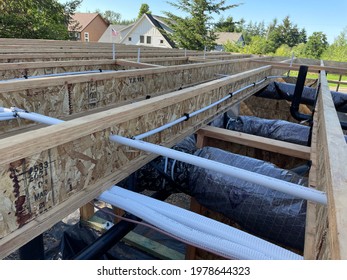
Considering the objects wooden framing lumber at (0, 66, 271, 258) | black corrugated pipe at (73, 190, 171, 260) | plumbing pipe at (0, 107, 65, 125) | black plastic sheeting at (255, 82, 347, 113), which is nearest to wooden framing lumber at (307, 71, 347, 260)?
wooden framing lumber at (0, 66, 271, 258)

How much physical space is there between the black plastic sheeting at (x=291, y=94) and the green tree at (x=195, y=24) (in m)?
19.0

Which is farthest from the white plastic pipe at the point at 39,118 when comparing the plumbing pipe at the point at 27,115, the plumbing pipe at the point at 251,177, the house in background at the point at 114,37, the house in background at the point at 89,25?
the house in background at the point at 89,25

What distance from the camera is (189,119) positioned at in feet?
9.93

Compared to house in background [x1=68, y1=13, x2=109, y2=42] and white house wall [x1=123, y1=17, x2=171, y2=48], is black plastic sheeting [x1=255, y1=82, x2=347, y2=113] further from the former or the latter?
house in background [x1=68, y1=13, x2=109, y2=42]

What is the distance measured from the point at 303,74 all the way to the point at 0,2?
56.3 ft

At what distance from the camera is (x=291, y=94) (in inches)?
281

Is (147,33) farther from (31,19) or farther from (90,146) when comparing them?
(90,146)

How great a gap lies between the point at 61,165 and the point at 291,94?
Answer: 6.90 meters

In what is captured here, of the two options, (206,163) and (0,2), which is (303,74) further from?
(0,2)

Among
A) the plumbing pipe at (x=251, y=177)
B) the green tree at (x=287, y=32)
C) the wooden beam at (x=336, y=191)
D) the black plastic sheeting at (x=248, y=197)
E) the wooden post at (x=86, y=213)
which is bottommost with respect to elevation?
the wooden post at (x=86, y=213)

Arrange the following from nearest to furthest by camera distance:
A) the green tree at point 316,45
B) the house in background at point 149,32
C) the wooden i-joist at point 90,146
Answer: the wooden i-joist at point 90,146 → the house in background at point 149,32 → the green tree at point 316,45

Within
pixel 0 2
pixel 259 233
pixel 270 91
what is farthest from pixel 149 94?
pixel 0 2

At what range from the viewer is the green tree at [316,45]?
40.8m

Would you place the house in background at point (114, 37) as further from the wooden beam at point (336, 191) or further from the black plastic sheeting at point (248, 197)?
the wooden beam at point (336, 191)
